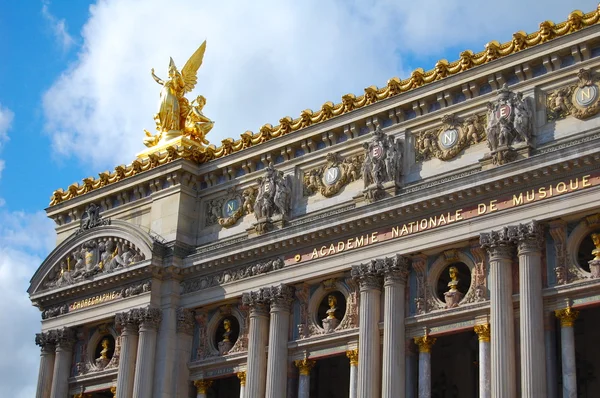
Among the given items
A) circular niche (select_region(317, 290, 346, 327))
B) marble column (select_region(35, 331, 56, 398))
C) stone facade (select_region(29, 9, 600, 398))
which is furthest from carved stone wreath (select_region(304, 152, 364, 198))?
marble column (select_region(35, 331, 56, 398))

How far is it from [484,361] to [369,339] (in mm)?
3582

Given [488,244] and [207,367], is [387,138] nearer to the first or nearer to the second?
[488,244]

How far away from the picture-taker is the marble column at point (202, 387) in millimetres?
36906

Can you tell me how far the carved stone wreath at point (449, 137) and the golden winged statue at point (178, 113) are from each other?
10.1m

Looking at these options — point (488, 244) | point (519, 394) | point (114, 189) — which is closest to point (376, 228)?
point (488, 244)

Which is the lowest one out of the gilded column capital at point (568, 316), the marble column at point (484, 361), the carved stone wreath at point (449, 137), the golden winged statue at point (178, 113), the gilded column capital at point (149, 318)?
the marble column at point (484, 361)

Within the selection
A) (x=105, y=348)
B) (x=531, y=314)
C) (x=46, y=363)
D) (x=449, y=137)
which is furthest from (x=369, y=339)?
(x=46, y=363)

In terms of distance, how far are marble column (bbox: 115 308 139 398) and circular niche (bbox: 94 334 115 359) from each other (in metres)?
1.57

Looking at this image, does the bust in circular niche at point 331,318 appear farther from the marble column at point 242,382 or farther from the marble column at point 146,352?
the marble column at point 146,352

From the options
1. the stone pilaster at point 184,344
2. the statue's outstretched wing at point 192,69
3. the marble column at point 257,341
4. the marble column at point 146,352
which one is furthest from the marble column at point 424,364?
the statue's outstretched wing at point 192,69

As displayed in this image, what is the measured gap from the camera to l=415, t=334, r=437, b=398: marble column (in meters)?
31.2

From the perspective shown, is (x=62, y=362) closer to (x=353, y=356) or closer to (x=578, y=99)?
(x=353, y=356)

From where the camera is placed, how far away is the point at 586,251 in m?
31.8

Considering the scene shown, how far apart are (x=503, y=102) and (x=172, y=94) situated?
14.1 m
